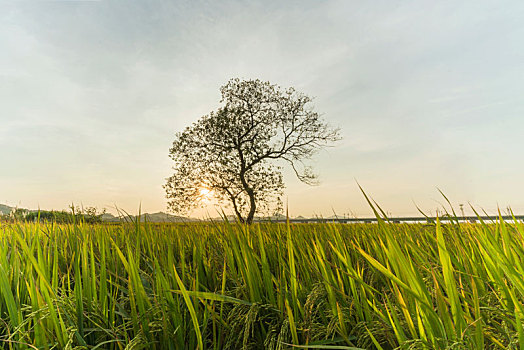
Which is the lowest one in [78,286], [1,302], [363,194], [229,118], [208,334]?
[208,334]

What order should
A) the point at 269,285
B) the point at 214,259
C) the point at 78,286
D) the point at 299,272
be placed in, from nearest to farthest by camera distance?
the point at 78,286, the point at 269,285, the point at 299,272, the point at 214,259

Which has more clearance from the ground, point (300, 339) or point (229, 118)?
point (229, 118)

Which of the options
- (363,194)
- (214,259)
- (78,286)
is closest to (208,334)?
(78,286)

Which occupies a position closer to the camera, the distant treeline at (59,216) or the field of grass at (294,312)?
the field of grass at (294,312)

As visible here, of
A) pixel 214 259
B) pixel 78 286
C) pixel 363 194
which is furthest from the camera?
pixel 214 259

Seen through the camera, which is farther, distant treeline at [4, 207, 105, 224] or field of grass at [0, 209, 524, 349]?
distant treeline at [4, 207, 105, 224]

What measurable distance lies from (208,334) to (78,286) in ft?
2.06

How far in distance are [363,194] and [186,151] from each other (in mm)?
20760

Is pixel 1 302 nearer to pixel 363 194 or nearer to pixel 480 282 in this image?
pixel 363 194

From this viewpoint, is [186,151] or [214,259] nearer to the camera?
[214,259]

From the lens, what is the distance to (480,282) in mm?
1338

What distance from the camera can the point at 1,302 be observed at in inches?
59.5

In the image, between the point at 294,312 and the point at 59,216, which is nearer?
the point at 294,312

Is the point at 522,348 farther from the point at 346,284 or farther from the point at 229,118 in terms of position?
the point at 229,118
